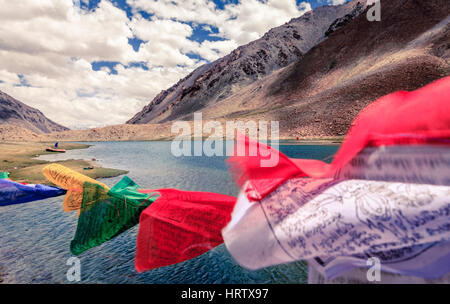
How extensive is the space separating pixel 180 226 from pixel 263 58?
444ft

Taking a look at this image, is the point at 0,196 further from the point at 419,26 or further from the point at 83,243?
the point at 419,26

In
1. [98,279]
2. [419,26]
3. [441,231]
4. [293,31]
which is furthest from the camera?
[293,31]

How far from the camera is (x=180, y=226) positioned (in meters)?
2.21

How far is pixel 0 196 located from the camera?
141 inches

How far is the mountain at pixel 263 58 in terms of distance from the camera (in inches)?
4793

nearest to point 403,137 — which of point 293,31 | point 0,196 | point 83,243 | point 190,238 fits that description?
point 190,238

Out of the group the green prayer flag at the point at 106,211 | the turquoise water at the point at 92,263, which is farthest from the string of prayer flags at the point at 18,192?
the turquoise water at the point at 92,263

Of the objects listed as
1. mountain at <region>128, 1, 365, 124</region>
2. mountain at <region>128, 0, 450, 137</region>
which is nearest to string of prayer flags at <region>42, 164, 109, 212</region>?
mountain at <region>128, 0, 450, 137</region>

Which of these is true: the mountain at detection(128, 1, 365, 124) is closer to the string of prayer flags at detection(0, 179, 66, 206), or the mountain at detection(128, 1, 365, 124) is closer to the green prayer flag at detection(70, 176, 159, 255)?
the string of prayer flags at detection(0, 179, 66, 206)

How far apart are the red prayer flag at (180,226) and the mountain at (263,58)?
118 m

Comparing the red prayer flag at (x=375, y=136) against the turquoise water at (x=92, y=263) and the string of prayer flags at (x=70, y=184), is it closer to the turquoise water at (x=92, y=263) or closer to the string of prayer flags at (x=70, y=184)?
the string of prayer flags at (x=70, y=184)

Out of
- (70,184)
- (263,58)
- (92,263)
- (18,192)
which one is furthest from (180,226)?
(263,58)

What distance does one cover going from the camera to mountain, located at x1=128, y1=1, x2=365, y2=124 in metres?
122

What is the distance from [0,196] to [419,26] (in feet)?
268
